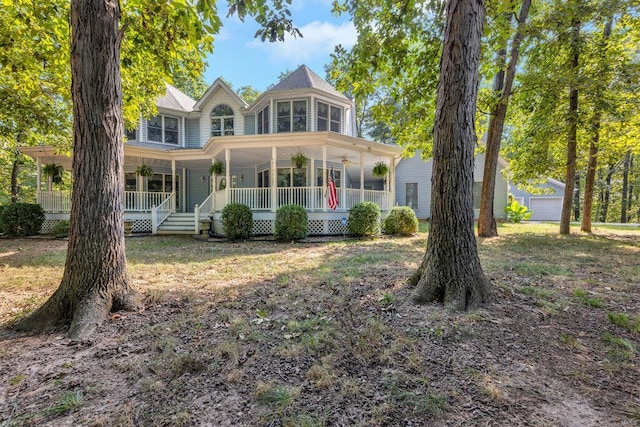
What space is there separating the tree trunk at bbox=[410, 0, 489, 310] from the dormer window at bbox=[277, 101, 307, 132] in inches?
424

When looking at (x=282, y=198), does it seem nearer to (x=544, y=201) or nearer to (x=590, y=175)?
(x=590, y=175)

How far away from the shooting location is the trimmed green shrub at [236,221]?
34.4 ft

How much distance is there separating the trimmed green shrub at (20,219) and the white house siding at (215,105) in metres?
7.42

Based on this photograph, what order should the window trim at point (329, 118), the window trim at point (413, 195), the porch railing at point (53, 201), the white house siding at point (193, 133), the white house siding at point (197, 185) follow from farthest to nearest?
the window trim at point (413, 195)
the white house siding at point (197, 185)
the white house siding at point (193, 133)
the window trim at point (329, 118)
the porch railing at point (53, 201)

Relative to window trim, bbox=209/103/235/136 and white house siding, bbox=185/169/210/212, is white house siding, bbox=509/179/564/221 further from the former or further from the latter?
white house siding, bbox=185/169/210/212

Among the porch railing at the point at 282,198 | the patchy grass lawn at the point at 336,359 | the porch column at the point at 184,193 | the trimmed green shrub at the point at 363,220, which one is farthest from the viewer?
the porch column at the point at 184,193

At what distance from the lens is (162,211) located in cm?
1362

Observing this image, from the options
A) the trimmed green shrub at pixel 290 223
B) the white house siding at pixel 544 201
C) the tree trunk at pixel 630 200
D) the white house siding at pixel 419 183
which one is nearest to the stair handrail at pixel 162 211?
the trimmed green shrub at pixel 290 223

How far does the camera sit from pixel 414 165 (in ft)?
65.9

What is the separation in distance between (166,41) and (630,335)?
24.2ft

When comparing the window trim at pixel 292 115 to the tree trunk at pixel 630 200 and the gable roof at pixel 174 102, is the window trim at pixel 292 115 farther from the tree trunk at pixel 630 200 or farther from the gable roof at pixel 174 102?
the tree trunk at pixel 630 200

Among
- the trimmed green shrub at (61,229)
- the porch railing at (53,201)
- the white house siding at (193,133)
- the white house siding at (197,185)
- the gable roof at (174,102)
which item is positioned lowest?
the trimmed green shrub at (61,229)

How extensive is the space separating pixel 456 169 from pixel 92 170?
3.99 metres

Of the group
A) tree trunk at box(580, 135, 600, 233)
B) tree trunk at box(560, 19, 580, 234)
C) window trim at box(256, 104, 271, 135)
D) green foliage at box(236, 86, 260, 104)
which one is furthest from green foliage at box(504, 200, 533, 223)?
green foliage at box(236, 86, 260, 104)
